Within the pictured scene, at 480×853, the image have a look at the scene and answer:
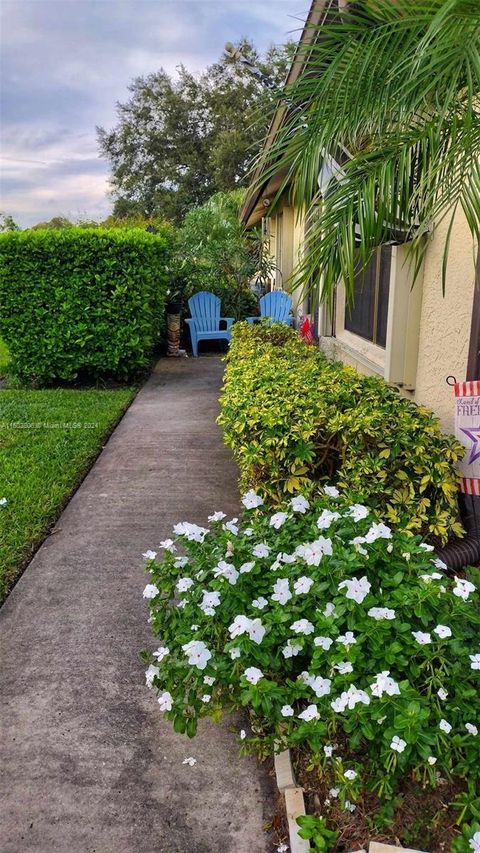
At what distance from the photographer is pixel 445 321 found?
10.6 ft

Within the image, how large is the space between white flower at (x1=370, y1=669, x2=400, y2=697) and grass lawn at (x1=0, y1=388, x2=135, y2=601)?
209 centimetres

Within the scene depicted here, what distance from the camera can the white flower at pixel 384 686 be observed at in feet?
5.04

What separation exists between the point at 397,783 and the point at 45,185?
12092 millimetres

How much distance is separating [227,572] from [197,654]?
284 millimetres

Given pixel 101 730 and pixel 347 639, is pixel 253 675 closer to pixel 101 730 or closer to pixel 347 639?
pixel 347 639

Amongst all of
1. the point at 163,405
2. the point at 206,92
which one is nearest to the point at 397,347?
the point at 163,405

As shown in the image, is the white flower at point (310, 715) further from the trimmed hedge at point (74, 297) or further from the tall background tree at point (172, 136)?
the tall background tree at point (172, 136)

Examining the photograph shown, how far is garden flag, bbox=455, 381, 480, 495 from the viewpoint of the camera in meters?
2.67

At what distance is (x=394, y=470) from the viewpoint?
277 cm

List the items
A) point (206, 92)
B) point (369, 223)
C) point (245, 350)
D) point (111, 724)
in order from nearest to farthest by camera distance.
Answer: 1. point (369, 223)
2. point (111, 724)
3. point (245, 350)
4. point (206, 92)

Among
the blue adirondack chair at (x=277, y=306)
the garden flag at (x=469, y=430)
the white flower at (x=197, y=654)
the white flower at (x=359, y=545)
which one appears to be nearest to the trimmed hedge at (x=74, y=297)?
the blue adirondack chair at (x=277, y=306)

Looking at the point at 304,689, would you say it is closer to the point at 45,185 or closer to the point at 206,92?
the point at 45,185

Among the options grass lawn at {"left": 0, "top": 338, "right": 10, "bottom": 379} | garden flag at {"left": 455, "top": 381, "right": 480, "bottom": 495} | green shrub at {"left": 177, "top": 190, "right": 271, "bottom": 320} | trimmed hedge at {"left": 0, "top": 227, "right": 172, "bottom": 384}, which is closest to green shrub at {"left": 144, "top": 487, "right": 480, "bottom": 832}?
garden flag at {"left": 455, "top": 381, "right": 480, "bottom": 495}

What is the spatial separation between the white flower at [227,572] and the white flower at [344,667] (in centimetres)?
43
